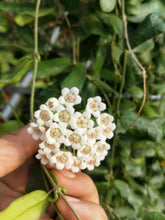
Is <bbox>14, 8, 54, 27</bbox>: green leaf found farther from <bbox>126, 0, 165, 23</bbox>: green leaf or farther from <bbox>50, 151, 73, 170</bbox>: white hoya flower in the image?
<bbox>50, 151, 73, 170</bbox>: white hoya flower

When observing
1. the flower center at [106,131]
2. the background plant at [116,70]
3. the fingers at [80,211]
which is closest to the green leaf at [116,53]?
the background plant at [116,70]

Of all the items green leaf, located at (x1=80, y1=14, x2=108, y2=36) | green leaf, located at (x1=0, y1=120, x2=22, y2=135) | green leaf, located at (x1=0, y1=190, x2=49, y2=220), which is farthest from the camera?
green leaf, located at (x1=80, y1=14, x2=108, y2=36)

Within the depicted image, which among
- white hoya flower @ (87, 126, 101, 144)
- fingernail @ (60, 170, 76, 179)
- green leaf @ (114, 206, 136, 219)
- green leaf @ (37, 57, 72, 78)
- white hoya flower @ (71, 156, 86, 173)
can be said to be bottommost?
green leaf @ (114, 206, 136, 219)

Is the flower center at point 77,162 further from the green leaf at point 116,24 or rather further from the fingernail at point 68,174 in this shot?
the green leaf at point 116,24

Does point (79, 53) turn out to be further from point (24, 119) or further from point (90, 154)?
point (90, 154)

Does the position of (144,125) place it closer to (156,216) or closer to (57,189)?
(156,216)

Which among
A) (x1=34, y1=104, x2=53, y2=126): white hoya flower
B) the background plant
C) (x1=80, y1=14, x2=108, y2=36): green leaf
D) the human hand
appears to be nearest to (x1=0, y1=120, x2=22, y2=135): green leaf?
the background plant

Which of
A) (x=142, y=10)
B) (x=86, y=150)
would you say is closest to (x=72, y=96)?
(x=86, y=150)
